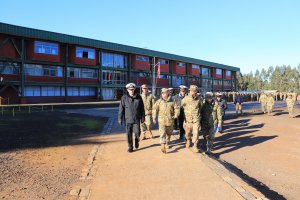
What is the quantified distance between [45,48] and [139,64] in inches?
697

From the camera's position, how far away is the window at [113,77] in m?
46.8

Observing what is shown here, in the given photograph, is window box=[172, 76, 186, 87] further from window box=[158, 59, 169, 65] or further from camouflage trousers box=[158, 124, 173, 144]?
camouflage trousers box=[158, 124, 173, 144]

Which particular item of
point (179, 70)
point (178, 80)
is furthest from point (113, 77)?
point (179, 70)

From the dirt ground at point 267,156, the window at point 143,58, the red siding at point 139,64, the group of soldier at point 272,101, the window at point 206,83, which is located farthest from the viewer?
the window at point 206,83

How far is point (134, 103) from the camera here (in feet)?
26.7

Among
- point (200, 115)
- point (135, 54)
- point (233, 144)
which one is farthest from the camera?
point (135, 54)

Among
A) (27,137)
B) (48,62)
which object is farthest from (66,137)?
(48,62)

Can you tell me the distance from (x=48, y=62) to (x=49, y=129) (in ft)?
90.4

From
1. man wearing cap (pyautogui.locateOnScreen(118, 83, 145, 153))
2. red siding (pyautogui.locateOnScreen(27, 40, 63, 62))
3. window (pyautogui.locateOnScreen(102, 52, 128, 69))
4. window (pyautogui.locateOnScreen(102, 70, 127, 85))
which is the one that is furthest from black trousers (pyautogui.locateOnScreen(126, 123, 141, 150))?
window (pyautogui.locateOnScreen(102, 52, 128, 69))

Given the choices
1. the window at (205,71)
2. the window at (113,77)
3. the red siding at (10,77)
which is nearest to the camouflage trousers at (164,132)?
the red siding at (10,77)

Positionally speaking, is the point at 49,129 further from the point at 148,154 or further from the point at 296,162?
the point at 296,162

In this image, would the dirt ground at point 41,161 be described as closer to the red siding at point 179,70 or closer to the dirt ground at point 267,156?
the dirt ground at point 267,156

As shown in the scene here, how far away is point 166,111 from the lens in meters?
8.30

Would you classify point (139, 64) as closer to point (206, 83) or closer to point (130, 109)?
point (206, 83)
